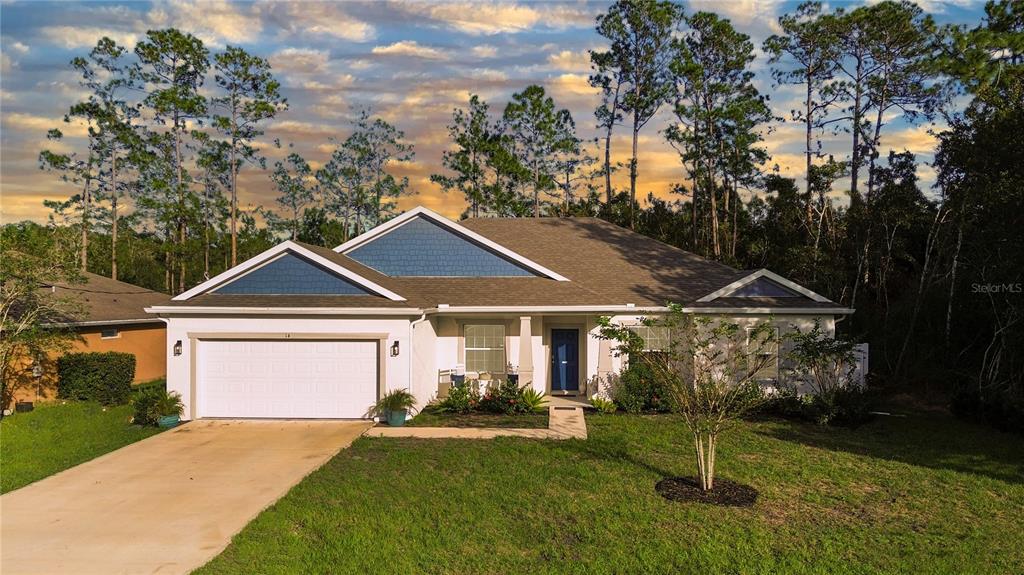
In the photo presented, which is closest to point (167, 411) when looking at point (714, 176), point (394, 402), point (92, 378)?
point (92, 378)

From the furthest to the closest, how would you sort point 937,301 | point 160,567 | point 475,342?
1. point 937,301
2. point 475,342
3. point 160,567

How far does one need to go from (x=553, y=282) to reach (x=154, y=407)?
10.4m

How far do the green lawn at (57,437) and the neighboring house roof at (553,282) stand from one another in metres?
3.16

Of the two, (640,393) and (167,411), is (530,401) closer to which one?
(640,393)

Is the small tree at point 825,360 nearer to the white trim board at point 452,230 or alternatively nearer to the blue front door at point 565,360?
the blue front door at point 565,360

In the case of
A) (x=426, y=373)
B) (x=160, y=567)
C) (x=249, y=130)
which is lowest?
(x=160, y=567)

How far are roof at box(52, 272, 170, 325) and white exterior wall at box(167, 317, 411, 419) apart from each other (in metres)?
4.49

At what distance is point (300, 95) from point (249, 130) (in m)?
3.30

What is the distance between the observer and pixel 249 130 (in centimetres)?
3422

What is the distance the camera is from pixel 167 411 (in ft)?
47.4

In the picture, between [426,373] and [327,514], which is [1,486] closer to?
[327,514]

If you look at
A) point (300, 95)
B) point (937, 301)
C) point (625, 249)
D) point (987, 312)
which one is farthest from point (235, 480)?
point (300, 95)

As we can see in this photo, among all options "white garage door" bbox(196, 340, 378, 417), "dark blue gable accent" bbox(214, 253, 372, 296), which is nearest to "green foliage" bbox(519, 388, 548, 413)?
"white garage door" bbox(196, 340, 378, 417)

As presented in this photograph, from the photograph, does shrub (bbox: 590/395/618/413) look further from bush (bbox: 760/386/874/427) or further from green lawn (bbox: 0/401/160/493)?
green lawn (bbox: 0/401/160/493)
